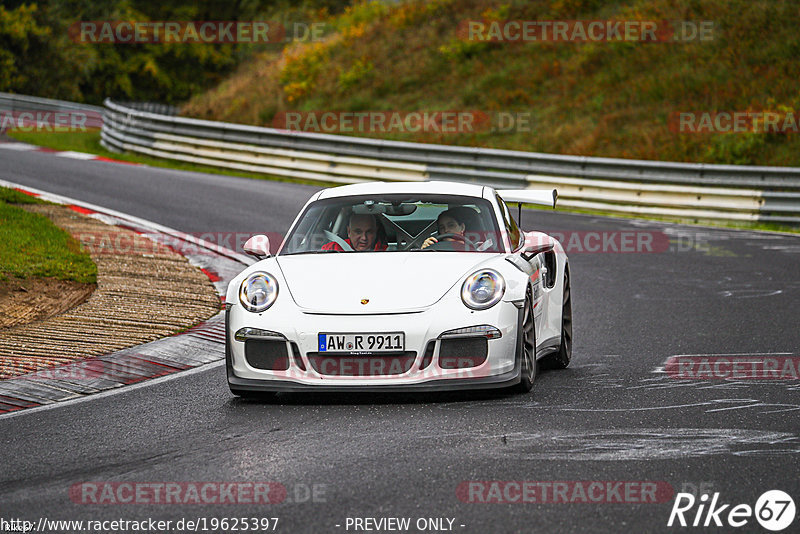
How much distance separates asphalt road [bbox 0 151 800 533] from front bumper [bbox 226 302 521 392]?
0.52 feet

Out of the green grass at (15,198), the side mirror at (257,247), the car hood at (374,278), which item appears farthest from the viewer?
the green grass at (15,198)

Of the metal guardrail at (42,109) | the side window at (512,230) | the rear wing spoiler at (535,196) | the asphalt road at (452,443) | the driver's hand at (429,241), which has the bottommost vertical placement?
the asphalt road at (452,443)

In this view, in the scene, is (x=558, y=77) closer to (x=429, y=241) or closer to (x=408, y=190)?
(x=408, y=190)

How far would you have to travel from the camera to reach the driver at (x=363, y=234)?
778 cm

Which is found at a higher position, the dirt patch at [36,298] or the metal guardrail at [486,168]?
the metal guardrail at [486,168]

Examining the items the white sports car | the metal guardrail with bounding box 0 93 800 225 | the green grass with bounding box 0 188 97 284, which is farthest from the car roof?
the metal guardrail with bounding box 0 93 800 225

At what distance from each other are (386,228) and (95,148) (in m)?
22.0

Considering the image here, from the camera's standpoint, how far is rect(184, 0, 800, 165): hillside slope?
24875 mm

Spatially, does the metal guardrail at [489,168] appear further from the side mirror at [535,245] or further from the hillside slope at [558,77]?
the side mirror at [535,245]

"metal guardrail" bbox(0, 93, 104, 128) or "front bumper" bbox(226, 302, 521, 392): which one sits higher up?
"metal guardrail" bbox(0, 93, 104, 128)

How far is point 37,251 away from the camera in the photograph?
12.0 metres

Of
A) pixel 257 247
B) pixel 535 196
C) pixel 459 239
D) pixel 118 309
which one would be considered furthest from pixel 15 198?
pixel 459 239

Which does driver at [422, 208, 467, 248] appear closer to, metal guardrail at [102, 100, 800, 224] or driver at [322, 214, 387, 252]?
driver at [322, 214, 387, 252]

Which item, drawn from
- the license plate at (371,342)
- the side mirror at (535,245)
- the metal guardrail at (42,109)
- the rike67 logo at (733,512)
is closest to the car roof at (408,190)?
the side mirror at (535,245)
